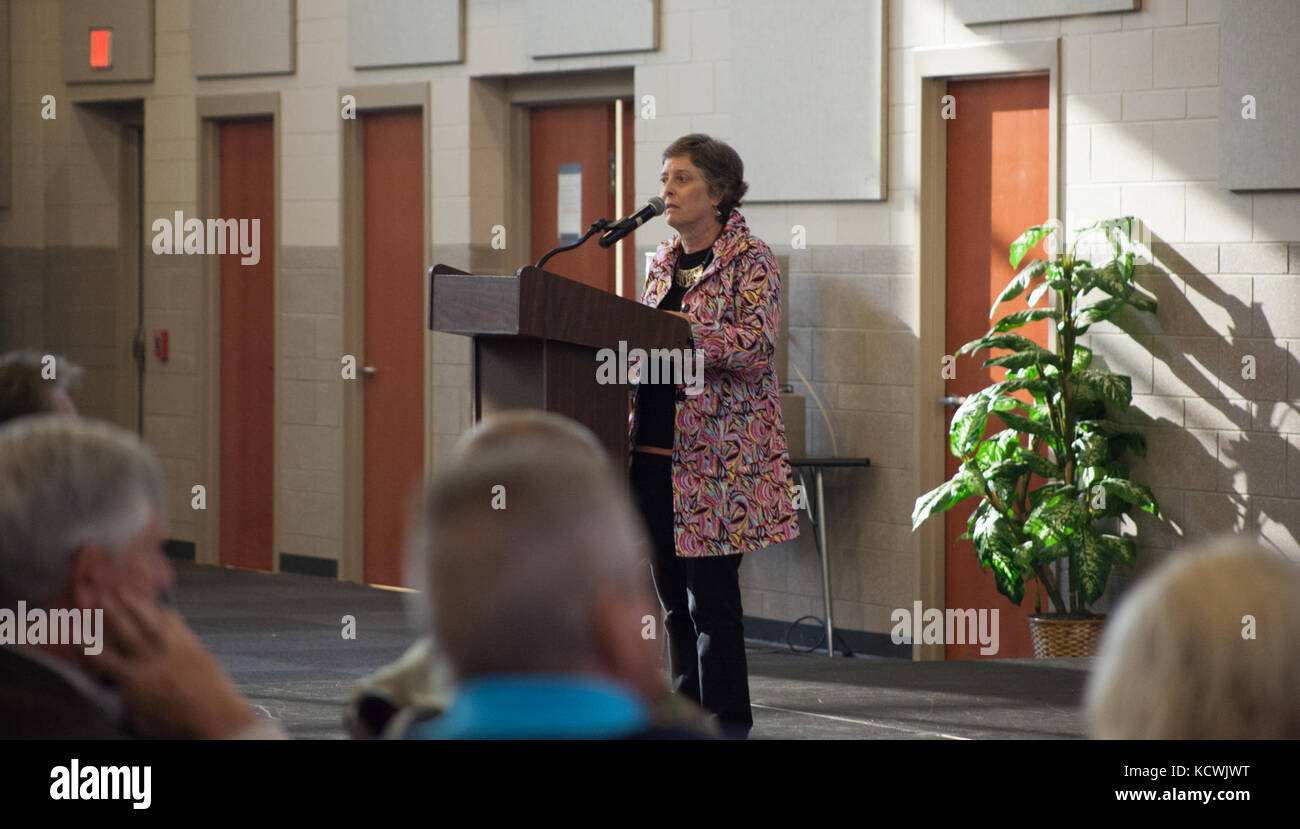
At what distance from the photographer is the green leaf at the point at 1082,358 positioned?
17.0ft

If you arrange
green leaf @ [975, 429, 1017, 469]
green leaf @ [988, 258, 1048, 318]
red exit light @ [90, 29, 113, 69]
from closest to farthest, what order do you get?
green leaf @ [988, 258, 1048, 318]
green leaf @ [975, 429, 1017, 469]
red exit light @ [90, 29, 113, 69]

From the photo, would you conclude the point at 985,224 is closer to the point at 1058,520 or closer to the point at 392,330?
the point at 1058,520

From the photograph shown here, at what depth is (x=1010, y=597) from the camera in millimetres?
5082

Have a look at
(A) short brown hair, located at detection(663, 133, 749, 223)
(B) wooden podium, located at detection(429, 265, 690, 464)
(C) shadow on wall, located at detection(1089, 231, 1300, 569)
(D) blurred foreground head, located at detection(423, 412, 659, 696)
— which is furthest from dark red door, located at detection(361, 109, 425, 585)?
(D) blurred foreground head, located at detection(423, 412, 659, 696)

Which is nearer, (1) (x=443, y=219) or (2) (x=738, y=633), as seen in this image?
(2) (x=738, y=633)

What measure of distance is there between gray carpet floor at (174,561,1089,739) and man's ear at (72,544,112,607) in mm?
2681

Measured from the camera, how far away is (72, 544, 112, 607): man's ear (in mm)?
1416

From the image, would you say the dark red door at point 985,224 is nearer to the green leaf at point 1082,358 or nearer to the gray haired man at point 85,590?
the green leaf at point 1082,358

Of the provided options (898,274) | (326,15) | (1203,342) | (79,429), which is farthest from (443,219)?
(79,429)

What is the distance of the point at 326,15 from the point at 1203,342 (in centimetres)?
436

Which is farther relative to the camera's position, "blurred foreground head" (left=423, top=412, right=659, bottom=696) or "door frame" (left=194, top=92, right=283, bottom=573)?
"door frame" (left=194, top=92, right=283, bottom=573)

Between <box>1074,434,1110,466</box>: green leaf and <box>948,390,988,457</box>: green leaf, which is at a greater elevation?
<box>948,390,988,457</box>: green leaf

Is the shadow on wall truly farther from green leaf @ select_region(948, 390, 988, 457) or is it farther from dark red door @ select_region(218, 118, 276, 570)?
dark red door @ select_region(218, 118, 276, 570)
